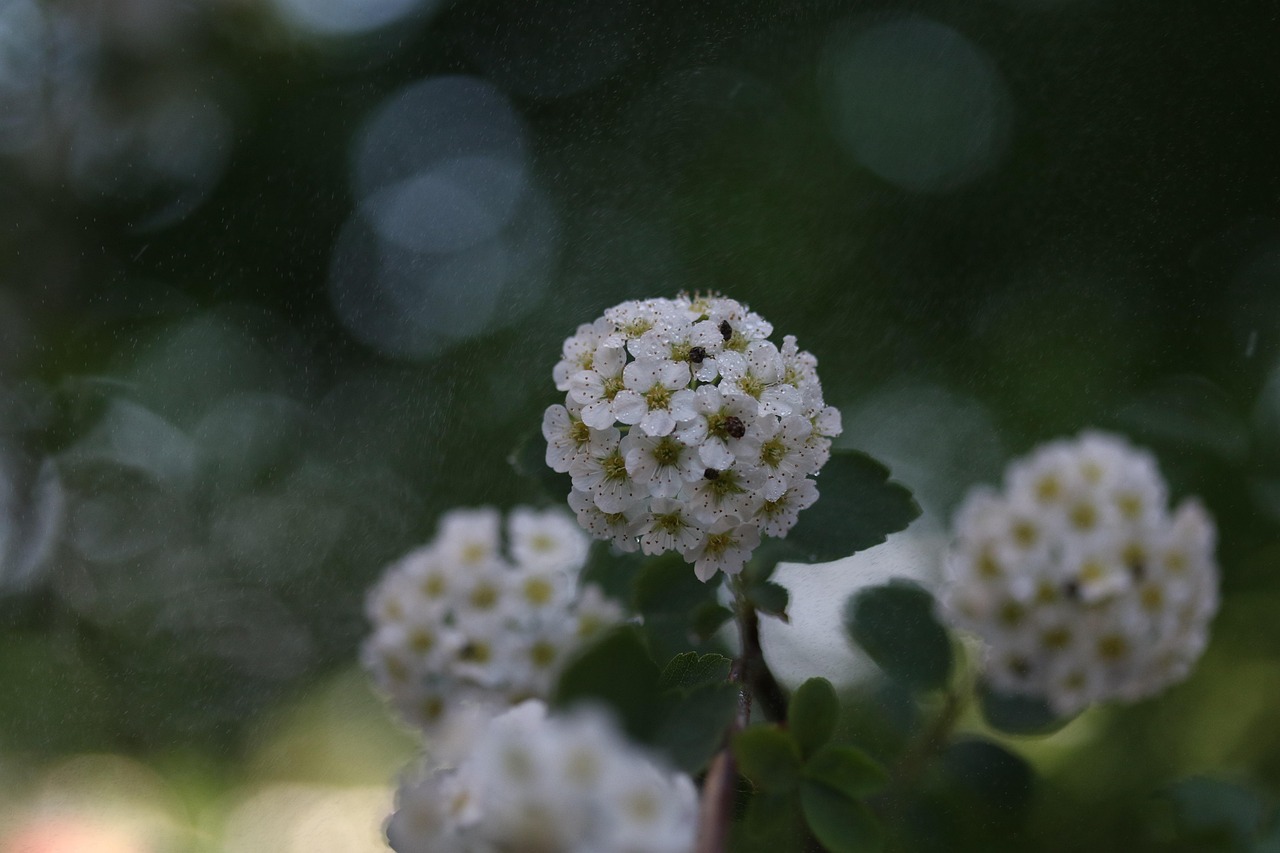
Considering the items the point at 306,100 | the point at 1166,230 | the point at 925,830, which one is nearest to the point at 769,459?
the point at 925,830

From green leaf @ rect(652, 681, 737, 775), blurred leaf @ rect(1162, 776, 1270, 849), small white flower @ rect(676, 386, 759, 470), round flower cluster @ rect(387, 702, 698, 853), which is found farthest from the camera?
blurred leaf @ rect(1162, 776, 1270, 849)

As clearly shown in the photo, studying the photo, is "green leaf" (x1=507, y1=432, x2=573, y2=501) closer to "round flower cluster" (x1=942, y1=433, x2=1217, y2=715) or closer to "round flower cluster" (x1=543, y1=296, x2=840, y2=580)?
"round flower cluster" (x1=543, y1=296, x2=840, y2=580)

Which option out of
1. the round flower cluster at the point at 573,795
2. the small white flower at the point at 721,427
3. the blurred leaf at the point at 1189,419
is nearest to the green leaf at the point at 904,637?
the small white flower at the point at 721,427

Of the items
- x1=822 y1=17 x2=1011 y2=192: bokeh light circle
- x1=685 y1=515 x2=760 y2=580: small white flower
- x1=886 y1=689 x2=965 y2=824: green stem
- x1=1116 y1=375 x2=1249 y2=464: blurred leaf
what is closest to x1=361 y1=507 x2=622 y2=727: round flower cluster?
x1=685 y1=515 x2=760 y2=580: small white flower

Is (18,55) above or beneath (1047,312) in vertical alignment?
above

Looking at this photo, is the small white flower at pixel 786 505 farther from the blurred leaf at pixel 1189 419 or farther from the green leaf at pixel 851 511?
the blurred leaf at pixel 1189 419

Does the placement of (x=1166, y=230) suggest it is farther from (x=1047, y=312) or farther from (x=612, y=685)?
(x=612, y=685)
